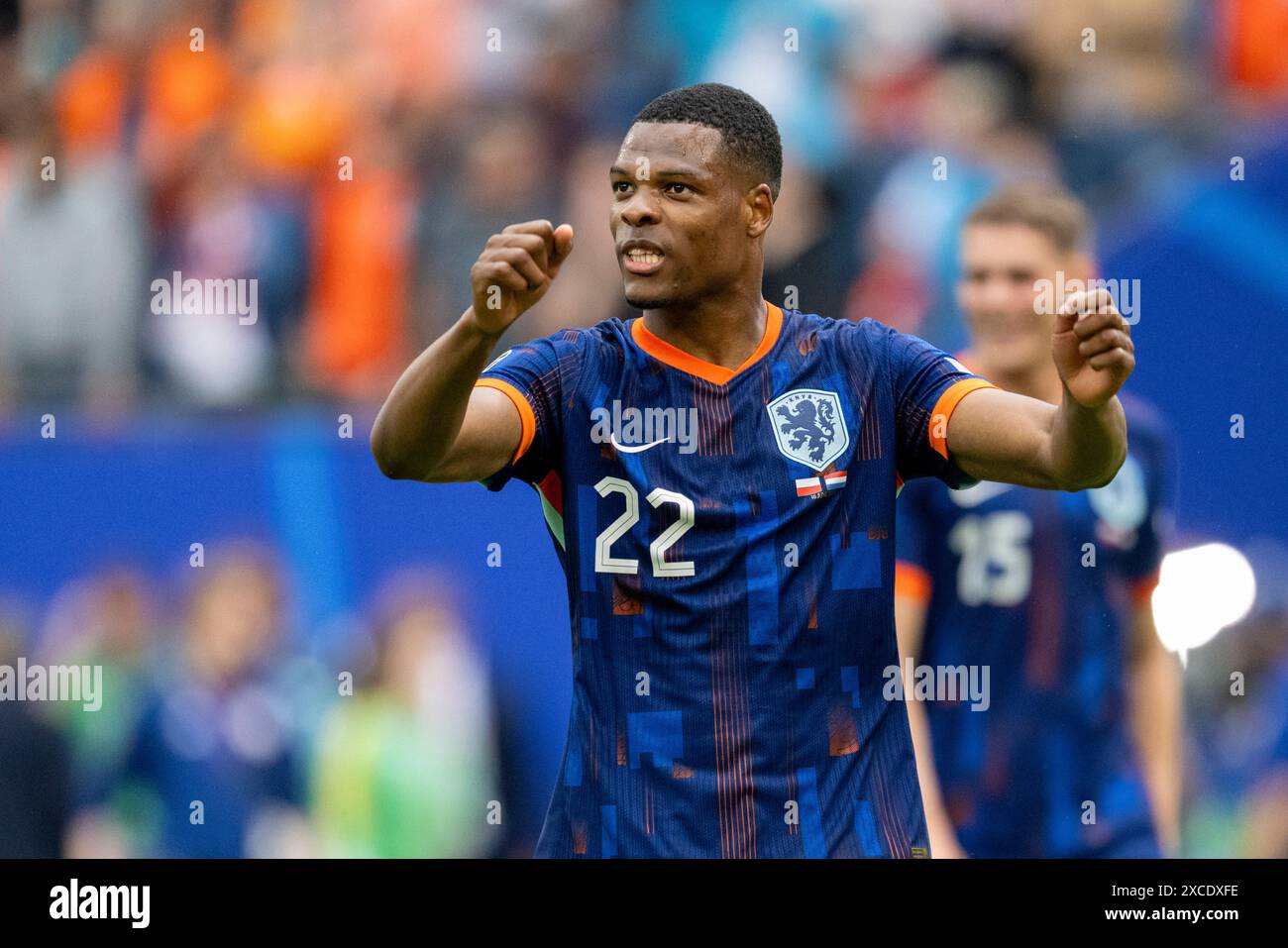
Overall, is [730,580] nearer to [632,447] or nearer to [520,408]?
[632,447]

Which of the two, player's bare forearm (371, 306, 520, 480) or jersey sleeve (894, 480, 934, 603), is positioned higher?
player's bare forearm (371, 306, 520, 480)

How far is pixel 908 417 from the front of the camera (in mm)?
2969

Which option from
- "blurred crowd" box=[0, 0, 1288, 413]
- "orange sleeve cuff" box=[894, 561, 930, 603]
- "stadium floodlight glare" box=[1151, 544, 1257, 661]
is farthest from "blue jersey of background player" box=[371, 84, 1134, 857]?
"stadium floodlight glare" box=[1151, 544, 1257, 661]

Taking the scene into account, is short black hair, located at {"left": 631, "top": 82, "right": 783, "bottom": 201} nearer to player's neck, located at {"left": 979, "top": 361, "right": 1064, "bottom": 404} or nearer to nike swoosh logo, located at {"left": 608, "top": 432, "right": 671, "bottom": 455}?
nike swoosh logo, located at {"left": 608, "top": 432, "right": 671, "bottom": 455}

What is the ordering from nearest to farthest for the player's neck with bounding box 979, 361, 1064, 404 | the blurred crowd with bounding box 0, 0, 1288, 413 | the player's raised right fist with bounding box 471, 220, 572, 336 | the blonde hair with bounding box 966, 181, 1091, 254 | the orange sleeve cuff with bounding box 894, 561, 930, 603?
the player's raised right fist with bounding box 471, 220, 572, 336
the orange sleeve cuff with bounding box 894, 561, 930, 603
the player's neck with bounding box 979, 361, 1064, 404
the blonde hair with bounding box 966, 181, 1091, 254
the blurred crowd with bounding box 0, 0, 1288, 413

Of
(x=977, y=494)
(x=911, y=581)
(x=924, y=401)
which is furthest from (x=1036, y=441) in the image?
(x=977, y=494)

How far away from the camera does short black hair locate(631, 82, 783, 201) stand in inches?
118

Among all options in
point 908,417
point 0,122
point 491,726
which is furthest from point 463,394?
point 0,122

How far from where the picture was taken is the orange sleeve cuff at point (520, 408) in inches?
113

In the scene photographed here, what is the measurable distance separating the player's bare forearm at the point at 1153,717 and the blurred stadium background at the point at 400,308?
56cm

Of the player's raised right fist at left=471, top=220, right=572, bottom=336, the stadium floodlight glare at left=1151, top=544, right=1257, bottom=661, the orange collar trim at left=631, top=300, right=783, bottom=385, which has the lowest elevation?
the stadium floodlight glare at left=1151, top=544, right=1257, bottom=661

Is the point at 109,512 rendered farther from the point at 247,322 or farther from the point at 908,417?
the point at 908,417
